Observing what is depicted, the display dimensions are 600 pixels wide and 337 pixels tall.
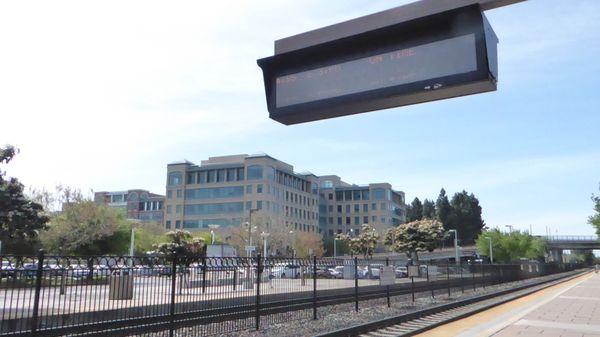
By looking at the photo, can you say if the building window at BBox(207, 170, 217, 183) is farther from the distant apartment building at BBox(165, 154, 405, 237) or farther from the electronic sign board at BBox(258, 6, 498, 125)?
the electronic sign board at BBox(258, 6, 498, 125)

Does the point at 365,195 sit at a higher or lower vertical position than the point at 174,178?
lower

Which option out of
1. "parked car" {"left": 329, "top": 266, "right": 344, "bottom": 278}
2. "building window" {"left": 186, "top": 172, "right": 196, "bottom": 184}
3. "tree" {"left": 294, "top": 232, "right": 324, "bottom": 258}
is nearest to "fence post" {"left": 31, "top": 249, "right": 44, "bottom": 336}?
"parked car" {"left": 329, "top": 266, "right": 344, "bottom": 278}

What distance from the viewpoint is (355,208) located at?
466 ft

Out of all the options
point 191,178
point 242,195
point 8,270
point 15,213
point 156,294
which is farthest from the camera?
point 191,178

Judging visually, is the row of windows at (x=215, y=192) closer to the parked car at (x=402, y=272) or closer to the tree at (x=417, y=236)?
the tree at (x=417, y=236)

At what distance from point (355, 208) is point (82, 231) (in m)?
105

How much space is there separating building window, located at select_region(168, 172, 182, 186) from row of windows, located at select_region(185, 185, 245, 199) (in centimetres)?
345

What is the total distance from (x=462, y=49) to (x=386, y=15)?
1.19 meters

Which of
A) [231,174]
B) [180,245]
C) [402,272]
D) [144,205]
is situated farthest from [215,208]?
[402,272]

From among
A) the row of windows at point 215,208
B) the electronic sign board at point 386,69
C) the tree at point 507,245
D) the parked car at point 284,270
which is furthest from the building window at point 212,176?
the electronic sign board at point 386,69

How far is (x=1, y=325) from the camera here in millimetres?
7203

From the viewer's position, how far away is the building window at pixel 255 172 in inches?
4424

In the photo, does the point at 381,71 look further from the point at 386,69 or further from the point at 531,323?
the point at 531,323

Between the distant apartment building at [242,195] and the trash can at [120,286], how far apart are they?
93843 mm
